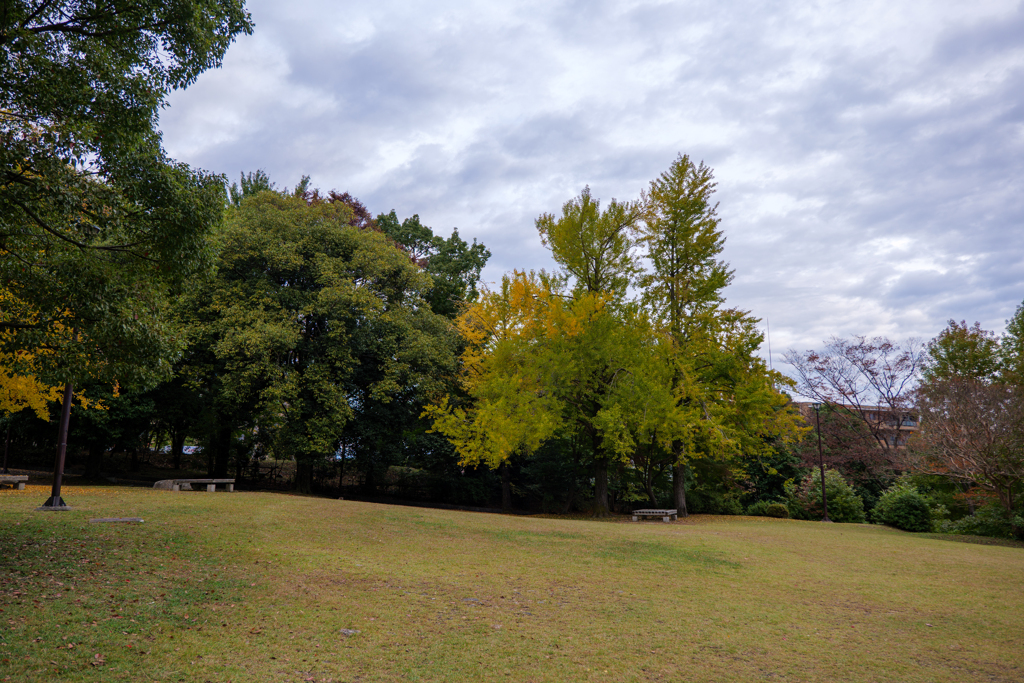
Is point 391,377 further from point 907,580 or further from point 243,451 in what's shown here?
point 907,580

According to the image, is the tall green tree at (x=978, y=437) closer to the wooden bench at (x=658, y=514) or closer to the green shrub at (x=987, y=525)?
the green shrub at (x=987, y=525)

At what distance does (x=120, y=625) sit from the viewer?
5809mm

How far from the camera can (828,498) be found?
27203mm

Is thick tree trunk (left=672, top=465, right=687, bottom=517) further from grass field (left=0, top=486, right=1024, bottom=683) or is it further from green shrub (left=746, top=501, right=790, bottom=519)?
grass field (left=0, top=486, right=1024, bottom=683)

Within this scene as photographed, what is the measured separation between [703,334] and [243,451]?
23342 millimetres

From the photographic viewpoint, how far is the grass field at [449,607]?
17.9 feet

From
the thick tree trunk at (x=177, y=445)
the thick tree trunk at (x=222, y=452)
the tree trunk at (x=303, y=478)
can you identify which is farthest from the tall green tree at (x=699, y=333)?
the thick tree trunk at (x=177, y=445)

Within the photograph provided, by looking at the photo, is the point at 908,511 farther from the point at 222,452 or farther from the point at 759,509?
the point at 222,452

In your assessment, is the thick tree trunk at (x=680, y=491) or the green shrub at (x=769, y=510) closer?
the thick tree trunk at (x=680, y=491)

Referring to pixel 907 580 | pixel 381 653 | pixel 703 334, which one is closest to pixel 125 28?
pixel 381 653

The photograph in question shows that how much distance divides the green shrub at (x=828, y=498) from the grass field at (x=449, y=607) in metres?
13.9

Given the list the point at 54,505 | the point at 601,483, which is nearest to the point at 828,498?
the point at 601,483

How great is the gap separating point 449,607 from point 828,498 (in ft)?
84.2

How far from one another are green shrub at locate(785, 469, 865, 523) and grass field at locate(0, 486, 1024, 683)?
13.9 meters
